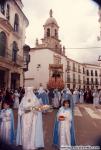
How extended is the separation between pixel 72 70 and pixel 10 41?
2462cm

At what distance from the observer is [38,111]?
4.71 metres

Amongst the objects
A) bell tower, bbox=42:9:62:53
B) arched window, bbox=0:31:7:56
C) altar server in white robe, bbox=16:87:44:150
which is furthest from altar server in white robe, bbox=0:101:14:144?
bell tower, bbox=42:9:62:53

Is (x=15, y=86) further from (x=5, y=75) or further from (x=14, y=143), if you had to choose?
(x=14, y=143)

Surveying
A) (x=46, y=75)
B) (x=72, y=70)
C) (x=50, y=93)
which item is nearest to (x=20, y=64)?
(x=50, y=93)

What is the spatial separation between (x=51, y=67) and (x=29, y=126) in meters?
27.5

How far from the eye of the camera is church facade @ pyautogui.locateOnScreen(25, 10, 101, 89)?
99.6 ft

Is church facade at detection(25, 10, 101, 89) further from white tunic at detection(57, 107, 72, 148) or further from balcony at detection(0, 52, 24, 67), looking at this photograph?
white tunic at detection(57, 107, 72, 148)

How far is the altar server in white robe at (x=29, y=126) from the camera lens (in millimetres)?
4504

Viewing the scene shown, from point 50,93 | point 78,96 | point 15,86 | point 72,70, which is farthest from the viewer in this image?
point 72,70

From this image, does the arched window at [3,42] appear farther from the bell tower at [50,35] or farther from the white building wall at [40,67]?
the bell tower at [50,35]

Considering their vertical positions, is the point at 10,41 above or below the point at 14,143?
above

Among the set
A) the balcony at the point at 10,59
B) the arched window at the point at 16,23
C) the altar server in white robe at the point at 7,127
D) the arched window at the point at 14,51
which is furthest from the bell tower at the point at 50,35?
the altar server in white robe at the point at 7,127

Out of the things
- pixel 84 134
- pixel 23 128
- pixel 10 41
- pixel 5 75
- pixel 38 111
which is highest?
pixel 10 41

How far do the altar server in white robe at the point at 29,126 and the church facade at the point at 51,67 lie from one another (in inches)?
895
